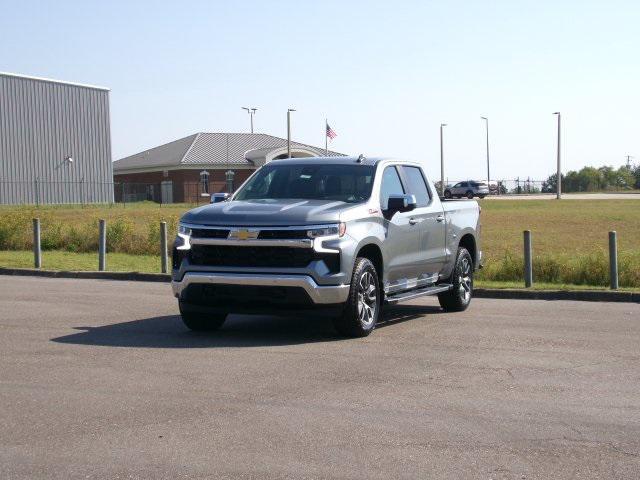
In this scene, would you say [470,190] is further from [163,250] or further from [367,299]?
[367,299]

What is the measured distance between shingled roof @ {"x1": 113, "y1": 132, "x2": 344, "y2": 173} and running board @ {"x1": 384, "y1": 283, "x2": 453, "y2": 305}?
65730 millimetres

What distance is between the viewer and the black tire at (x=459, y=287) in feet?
45.1

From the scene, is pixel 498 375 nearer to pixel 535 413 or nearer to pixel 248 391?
pixel 535 413

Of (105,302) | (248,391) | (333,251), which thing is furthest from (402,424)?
(105,302)

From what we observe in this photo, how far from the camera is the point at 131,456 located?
6074mm

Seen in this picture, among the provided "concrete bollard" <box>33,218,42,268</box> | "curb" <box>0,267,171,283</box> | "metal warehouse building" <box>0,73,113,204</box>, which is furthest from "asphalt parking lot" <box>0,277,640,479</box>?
"metal warehouse building" <box>0,73,113,204</box>

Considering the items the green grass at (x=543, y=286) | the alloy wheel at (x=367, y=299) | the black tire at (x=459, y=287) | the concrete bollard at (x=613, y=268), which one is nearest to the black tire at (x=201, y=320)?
the alloy wheel at (x=367, y=299)

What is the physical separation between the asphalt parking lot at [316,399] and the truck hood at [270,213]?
4.09 feet

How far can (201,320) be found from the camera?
454 inches

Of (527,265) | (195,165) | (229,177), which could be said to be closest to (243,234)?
(527,265)

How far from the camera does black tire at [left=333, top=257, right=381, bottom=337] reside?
10867 mm

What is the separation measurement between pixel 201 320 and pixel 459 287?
387 cm

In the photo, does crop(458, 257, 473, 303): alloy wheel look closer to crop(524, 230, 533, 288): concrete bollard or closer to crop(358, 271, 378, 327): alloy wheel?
crop(358, 271, 378, 327): alloy wheel

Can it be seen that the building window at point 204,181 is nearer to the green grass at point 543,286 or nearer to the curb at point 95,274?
the curb at point 95,274
